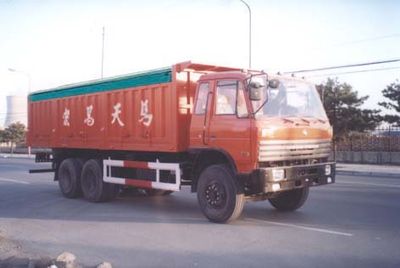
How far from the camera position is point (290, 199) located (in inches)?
401

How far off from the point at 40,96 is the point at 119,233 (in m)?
7.84

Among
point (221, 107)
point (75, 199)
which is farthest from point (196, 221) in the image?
point (75, 199)

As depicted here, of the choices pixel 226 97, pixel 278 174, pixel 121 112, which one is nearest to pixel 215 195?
pixel 278 174

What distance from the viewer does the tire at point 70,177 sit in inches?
510

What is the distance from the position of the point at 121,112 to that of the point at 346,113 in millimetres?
18574

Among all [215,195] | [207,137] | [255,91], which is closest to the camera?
[255,91]

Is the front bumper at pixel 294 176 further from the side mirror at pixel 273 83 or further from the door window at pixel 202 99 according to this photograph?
the door window at pixel 202 99

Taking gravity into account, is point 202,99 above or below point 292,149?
above

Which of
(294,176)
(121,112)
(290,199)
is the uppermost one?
(121,112)

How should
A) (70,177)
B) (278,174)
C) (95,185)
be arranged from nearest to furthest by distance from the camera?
(278,174) → (95,185) → (70,177)

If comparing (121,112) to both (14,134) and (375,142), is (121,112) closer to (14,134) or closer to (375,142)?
(375,142)

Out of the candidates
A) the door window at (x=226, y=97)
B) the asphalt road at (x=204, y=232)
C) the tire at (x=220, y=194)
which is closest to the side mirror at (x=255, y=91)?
the door window at (x=226, y=97)

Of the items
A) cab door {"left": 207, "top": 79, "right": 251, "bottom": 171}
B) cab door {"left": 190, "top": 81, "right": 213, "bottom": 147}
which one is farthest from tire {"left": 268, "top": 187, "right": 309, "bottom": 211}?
cab door {"left": 190, "top": 81, "right": 213, "bottom": 147}

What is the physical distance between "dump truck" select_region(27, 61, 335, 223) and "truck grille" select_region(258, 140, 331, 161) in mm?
18
